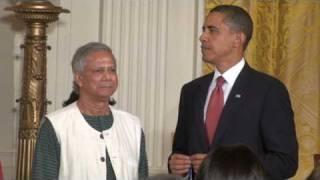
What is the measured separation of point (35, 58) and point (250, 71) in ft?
5.73

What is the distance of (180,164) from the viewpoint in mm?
3252

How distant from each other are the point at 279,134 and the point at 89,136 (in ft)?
2.62

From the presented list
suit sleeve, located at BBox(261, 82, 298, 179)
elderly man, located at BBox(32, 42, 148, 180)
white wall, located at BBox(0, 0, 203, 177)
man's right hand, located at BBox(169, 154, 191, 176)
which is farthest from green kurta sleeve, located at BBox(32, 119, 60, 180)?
white wall, located at BBox(0, 0, 203, 177)

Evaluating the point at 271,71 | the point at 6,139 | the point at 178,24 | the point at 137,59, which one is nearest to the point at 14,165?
the point at 6,139

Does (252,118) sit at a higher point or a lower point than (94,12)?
lower

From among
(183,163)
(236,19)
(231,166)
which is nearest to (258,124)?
(183,163)

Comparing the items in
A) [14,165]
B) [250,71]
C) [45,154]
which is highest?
[250,71]

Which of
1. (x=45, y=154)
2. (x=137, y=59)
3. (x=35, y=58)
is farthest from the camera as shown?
(x=137, y=59)

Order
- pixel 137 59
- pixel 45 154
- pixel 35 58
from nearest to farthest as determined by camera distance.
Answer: pixel 45 154, pixel 35 58, pixel 137 59

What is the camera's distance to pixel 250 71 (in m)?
3.43

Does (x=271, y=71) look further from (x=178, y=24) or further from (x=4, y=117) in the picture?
(x=4, y=117)

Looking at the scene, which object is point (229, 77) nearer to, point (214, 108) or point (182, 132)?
point (214, 108)

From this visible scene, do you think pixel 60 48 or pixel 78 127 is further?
pixel 60 48

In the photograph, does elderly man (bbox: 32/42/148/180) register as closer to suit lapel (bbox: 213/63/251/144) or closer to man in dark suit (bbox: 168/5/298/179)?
man in dark suit (bbox: 168/5/298/179)
